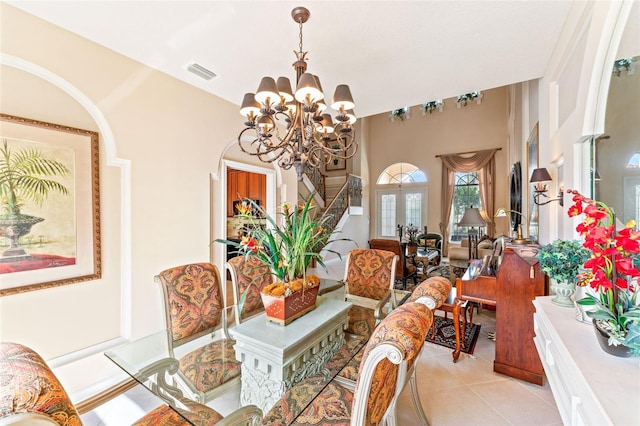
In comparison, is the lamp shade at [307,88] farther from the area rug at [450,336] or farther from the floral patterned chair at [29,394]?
the area rug at [450,336]

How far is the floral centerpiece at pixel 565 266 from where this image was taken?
1.48m

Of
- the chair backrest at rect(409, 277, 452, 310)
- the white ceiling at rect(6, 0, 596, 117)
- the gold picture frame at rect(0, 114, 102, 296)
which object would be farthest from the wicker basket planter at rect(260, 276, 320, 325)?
the white ceiling at rect(6, 0, 596, 117)

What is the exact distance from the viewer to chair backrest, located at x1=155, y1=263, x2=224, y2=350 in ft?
6.08

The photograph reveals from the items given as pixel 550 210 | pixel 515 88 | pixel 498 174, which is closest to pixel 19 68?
pixel 550 210

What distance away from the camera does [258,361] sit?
4.70ft

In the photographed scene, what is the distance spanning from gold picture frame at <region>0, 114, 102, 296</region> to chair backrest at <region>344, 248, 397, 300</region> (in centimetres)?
233

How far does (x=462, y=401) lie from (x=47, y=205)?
3536mm

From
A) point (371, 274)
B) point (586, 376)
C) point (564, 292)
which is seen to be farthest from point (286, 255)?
point (564, 292)

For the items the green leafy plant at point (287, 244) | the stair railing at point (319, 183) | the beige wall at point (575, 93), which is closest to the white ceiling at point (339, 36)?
the beige wall at point (575, 93)

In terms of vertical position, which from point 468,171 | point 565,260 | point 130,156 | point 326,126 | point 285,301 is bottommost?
point 285,301

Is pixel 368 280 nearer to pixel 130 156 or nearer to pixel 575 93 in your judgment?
pixel 575 93

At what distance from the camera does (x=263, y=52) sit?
7.64 ft

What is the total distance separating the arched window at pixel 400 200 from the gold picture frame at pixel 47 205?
25.4 feet

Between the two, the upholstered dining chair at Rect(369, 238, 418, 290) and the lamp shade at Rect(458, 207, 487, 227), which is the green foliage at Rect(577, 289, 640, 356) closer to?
the upholstered dining chair at Rect(369, 238, 418, 290)
